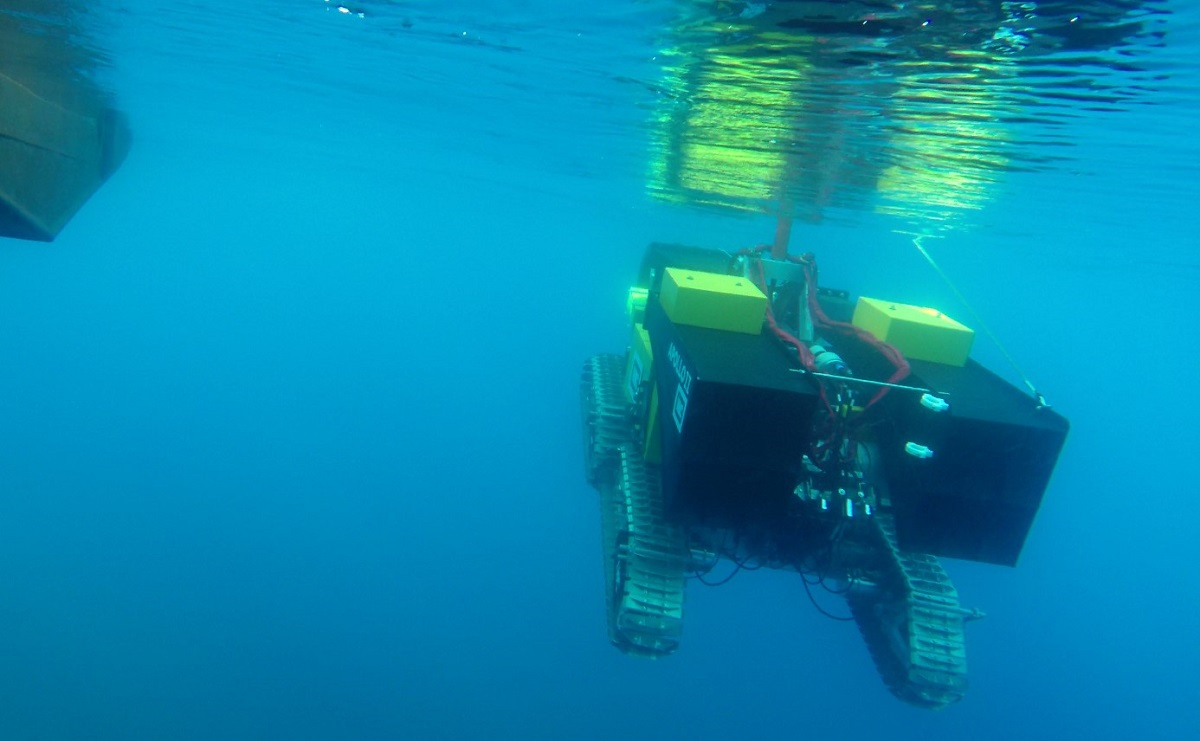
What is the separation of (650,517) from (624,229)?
23272 mm

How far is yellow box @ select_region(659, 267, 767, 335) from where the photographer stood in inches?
244

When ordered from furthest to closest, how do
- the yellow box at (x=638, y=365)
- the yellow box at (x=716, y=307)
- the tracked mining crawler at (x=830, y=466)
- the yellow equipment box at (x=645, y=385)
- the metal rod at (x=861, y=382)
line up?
the yellow box at (x=638, y=365), the yellow equipment box at (x=645, y=385), the yellow box at (x=716, y=307), the metal rod at (x=861, y=382), the tracked mining crawler at (x=830, y=466)

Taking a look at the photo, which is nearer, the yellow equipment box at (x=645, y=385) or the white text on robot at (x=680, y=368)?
the white text on robot at (x=680, y=368)

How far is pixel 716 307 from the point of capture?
20.4 feet

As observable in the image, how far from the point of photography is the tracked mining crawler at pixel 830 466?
5.06 metres

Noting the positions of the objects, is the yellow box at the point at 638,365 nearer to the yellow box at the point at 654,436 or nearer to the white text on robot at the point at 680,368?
the yellow box at the point at 654,436

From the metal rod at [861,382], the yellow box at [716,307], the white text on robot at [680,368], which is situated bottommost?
the white text on robot at [680,368]

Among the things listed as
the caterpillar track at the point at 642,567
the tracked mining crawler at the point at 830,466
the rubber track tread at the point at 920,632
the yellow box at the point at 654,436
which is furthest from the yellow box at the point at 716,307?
the rubber track tread at the point at 920,632

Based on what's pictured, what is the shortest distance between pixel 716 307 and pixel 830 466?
1579mm

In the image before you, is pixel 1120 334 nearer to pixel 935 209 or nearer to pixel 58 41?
pixel 935 209

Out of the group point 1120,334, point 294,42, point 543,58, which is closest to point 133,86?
point 294,42

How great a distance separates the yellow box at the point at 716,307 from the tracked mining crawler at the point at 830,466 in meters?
0.01

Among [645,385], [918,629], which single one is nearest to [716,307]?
[645,385]

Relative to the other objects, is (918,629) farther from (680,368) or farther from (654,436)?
(680,368)
